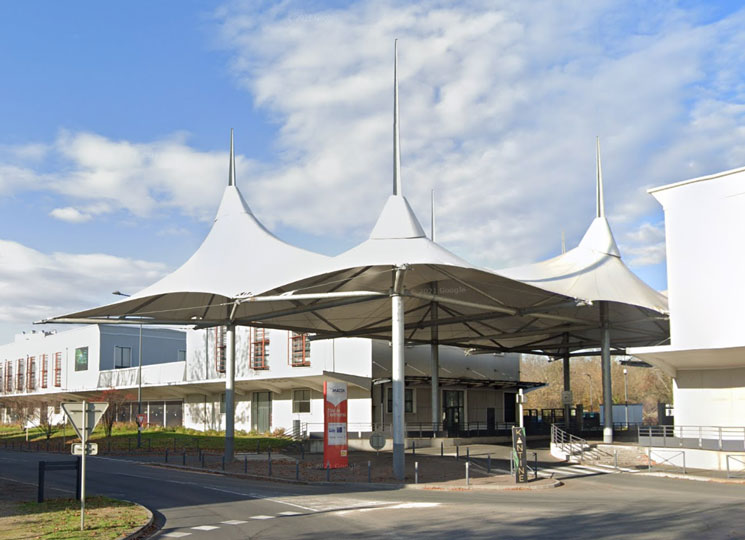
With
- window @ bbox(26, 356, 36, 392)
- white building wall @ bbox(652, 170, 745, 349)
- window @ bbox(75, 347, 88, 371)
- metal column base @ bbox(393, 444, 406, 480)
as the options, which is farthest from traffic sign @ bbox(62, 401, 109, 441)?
window @ bbox(26, 356, 36, 392)

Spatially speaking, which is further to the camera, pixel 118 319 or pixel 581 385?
pixel 581 385

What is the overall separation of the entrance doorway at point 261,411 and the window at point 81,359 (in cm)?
2917

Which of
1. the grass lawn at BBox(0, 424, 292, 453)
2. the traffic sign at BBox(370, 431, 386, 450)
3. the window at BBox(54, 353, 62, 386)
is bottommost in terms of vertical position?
the grass lawn at BBox(0, 424, 292, 453)

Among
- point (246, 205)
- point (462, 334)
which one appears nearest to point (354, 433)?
point (462, 334)

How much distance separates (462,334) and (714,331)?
22.1 metres

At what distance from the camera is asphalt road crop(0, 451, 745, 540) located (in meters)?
15.5

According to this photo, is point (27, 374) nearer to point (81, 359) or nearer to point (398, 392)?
point (81, 359)

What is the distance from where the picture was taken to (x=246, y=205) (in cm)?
3828

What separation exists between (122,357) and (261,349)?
29.8 metres

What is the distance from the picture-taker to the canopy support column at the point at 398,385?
2829cm

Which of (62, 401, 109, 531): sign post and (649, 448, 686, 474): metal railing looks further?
(649, 448, 686, 474): metal railing

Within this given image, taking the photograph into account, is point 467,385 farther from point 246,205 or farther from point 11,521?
point 11,521

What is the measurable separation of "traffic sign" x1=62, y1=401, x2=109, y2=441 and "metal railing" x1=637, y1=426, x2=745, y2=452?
83.9 ft

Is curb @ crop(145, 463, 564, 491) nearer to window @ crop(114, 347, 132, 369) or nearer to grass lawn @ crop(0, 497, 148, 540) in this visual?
grass lawn @ crop(0, 497, 148, 540)
